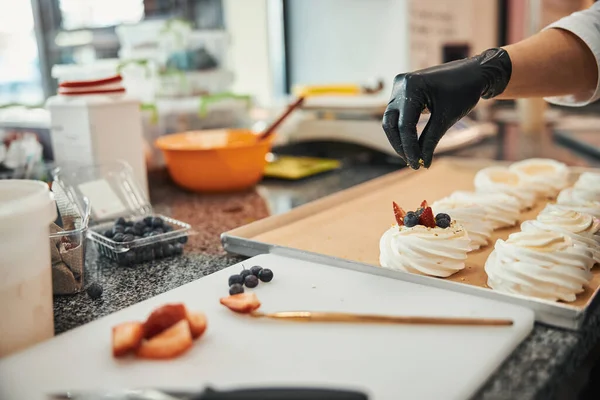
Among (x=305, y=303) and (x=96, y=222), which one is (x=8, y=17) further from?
(x=305, y=303)

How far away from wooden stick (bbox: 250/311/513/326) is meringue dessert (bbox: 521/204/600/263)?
31 centimetres

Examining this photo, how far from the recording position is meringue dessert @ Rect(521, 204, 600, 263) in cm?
112

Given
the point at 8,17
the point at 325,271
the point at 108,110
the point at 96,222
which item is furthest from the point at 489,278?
the point at 8,17

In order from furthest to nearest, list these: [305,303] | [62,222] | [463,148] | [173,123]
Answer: [463,148]
[173,123]
[62,222]
[305,303]

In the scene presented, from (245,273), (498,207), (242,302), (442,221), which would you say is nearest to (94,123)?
(245,273)

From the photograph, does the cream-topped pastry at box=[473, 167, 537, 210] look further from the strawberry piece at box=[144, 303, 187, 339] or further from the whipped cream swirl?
the strawberry piece at box=[144, 303, 187, 339]

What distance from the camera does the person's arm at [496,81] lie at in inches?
44.6

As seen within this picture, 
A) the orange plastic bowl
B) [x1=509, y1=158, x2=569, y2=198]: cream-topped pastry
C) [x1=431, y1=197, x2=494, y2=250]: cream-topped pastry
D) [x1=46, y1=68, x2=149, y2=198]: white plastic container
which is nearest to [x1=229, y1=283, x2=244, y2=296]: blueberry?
[x1=431, y1=197, x2=494, y2=250]: cream-topped pastry

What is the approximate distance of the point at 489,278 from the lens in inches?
41.0

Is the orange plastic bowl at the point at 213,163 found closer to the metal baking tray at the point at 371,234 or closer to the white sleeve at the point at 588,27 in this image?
the metal baking tray at the point at 371,234

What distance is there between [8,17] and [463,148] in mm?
2347

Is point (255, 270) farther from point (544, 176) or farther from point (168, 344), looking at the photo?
point (544, 176)

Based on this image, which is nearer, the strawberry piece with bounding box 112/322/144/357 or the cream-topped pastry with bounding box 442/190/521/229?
the strawberry piece with bounding box 112/322/144/357

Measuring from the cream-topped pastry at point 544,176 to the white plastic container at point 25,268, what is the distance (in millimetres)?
1254
